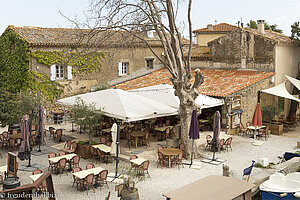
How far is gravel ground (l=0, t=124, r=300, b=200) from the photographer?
10930 mm

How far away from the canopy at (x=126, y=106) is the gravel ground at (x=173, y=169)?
181cm

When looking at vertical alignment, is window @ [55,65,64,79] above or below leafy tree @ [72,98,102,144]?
above

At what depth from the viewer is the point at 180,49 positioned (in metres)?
14.5

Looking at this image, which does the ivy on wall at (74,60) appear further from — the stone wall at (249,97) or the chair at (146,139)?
the stone wall at (249,97)

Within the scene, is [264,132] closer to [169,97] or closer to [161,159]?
[169,97]

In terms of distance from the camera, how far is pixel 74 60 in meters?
23.4

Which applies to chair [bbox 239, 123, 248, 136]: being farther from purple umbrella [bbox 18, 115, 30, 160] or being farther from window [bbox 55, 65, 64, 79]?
window [bbox 55, 65, 64, 79]

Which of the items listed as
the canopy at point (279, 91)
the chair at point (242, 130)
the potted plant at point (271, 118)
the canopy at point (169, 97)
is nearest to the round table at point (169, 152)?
the canopy at point (169, 97)

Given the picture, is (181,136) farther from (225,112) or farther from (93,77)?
(93,77)

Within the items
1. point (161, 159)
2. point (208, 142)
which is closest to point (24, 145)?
point (161, 159)

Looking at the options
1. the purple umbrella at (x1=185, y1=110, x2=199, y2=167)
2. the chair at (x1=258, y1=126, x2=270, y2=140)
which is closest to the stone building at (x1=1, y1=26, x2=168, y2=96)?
the purple umbrella at (x1=185, y1=110, x2=199, y2=167)

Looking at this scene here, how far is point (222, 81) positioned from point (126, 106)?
8.35 m

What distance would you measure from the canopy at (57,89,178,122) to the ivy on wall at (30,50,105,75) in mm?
5586

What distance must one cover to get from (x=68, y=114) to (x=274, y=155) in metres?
13.8
